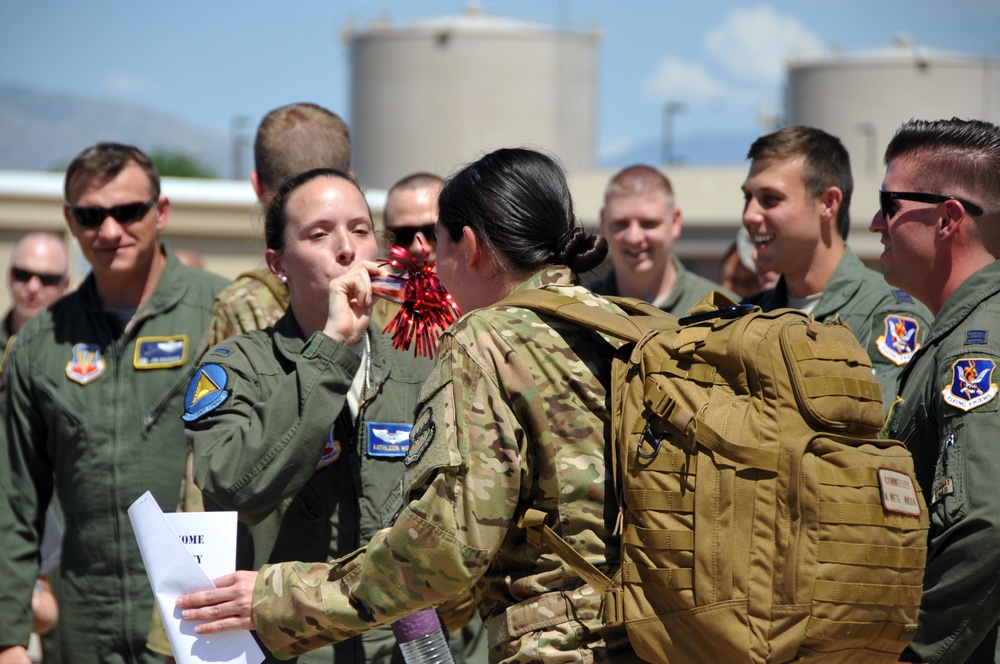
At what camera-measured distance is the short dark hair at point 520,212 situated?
250cm

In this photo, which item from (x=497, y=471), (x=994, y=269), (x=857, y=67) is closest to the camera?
(x=497, y=471)

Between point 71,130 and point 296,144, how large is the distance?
6097 cm

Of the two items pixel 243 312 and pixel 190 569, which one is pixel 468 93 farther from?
pixel 190 569

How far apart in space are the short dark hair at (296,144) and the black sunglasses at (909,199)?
2212mm

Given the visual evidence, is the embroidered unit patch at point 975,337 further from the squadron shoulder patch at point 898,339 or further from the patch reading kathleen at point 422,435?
the patch reading kathleen at point 422,435

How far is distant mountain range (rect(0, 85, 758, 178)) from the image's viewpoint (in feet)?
132

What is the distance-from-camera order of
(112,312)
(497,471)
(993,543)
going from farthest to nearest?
1. (112,312)
2. (993,543)
3. (497,471)

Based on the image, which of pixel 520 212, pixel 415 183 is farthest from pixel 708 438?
pixel 415 183

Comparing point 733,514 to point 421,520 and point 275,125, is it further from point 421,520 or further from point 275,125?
point 275,125

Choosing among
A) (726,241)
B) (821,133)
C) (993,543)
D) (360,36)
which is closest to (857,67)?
(360,36)

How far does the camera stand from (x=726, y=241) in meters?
16.7

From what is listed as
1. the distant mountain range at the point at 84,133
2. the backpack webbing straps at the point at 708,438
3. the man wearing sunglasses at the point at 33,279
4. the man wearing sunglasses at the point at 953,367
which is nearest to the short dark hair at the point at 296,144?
the man wearing sunglasses at the point at 953,367

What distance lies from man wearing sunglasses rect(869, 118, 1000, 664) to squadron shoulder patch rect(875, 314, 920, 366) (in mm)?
865

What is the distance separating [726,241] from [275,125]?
12.9m
